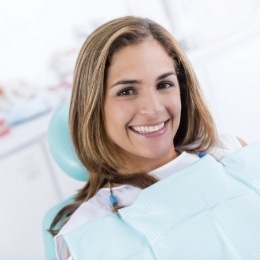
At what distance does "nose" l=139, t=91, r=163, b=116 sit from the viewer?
0.89 m

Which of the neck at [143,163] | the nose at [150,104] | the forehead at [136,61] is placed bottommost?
the neck at [143,163]

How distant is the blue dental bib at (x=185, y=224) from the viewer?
2.53ft

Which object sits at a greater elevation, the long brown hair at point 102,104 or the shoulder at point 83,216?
the long brown hair at point 102,104

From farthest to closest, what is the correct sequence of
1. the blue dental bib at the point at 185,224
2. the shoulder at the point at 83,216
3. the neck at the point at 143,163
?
the neck at the point at 143,163, the shoulder at the point at 83,216, the blue dental bib at the point at 185,224

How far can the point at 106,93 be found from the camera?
93 centimetres

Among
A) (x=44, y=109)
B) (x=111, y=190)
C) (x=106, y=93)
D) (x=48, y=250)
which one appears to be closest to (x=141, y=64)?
(x=106, y=93)

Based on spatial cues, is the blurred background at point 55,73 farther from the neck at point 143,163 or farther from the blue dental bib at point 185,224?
the blue dental bib at point 185,224

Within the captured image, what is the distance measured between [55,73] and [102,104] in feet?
4.22

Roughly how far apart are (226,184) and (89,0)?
1.59m

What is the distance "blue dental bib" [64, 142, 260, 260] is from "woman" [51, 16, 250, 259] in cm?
7

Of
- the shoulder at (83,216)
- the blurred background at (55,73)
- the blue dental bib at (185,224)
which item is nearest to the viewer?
the blue dental bib at (185,224)

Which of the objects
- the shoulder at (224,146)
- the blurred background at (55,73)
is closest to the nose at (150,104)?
the shoulder at (224,146)

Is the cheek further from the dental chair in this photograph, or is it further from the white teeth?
the dental chair

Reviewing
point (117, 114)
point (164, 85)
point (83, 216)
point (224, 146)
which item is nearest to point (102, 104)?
point (117, 114)
